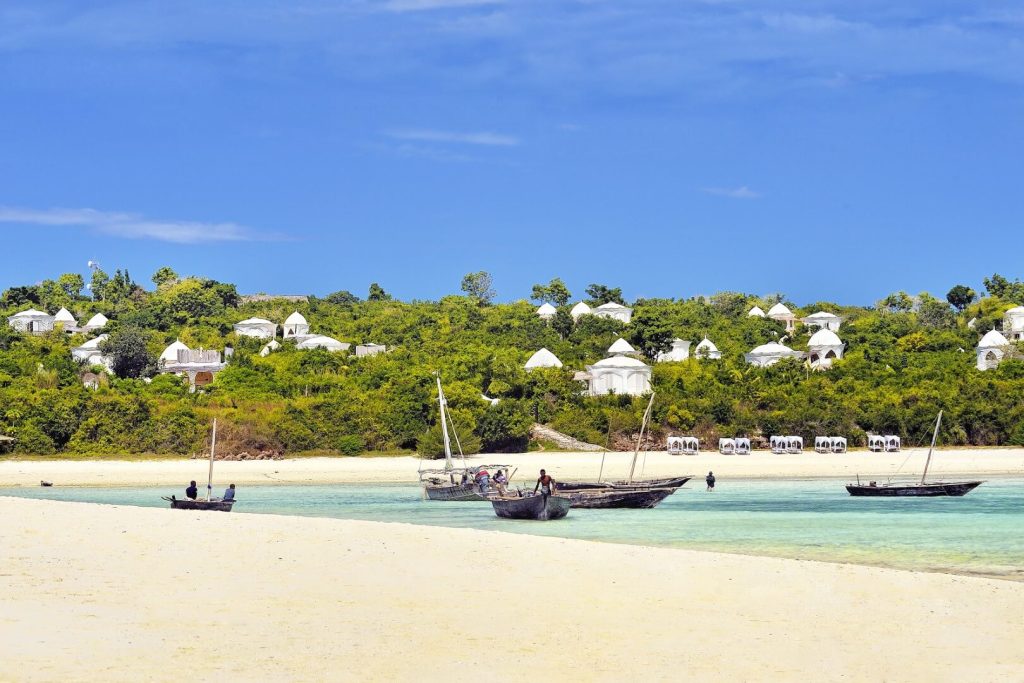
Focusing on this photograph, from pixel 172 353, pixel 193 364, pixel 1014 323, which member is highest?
pixel 1014 323

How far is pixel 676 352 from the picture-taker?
93625 millimetres

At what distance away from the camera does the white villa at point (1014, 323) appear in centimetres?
9694

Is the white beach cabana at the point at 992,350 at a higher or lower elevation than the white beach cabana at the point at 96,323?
lower

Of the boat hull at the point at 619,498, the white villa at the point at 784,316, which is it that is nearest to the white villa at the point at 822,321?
the white villa at the point at 784,316

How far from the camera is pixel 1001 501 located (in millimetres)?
40750

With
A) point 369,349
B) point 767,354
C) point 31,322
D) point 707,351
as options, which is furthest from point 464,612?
point 31,322

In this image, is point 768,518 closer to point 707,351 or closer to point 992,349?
point 707,351

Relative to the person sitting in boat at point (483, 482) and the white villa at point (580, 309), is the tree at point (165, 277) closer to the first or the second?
the white villa at point (580, 309)

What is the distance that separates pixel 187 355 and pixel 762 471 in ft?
151

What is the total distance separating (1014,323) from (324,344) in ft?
184

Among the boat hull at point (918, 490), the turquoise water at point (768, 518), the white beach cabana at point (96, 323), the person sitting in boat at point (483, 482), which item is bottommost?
the turquoise water at point (768, 518)

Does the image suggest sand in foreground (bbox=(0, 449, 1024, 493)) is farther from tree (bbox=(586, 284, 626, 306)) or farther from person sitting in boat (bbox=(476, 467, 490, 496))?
tree (bbox=(586, 284, 626, 306))

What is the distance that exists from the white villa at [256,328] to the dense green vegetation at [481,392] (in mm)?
1656

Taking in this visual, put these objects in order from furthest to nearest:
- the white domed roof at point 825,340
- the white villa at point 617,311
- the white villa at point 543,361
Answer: the white villa at point 617,311
the white domed roof at point 825,340
the white villa at point 543,361
